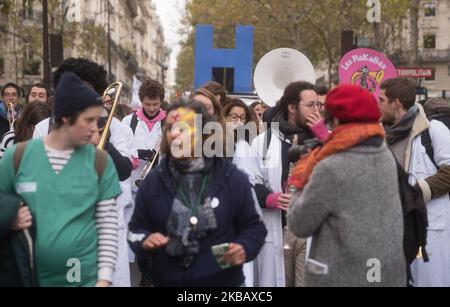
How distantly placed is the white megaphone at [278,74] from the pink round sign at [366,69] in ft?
1.95

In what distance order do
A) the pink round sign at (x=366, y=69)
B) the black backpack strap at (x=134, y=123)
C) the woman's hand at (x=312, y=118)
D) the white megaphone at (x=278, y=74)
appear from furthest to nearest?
the black backpack strap at (x=134, y=123), the pink round sign at (x=366, y=69), the white megaphone at (x=278, y=74), the woman's hand at (x=312, y=118)

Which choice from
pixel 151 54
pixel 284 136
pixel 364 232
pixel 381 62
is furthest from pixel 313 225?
pixel 151 54

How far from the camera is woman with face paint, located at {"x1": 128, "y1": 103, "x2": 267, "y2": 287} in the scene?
13.8ft

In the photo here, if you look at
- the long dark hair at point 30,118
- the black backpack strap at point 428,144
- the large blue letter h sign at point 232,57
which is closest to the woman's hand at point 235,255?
the black backpack strap at point 428,144

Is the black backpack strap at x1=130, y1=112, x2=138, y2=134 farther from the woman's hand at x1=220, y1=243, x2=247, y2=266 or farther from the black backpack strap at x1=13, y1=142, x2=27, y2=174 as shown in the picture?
the woman's hand at x1=220, y1=243, x2=247, y2=266

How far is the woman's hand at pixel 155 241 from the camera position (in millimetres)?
4160

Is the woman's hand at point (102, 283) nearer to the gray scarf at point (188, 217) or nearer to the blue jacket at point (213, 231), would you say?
the blue jacket at point (213, 231)

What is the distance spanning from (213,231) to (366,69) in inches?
186

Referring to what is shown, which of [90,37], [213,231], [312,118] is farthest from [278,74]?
[90,37]

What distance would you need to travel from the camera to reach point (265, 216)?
Answer: 622 cm

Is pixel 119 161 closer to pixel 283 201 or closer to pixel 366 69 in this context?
pixel 283 201

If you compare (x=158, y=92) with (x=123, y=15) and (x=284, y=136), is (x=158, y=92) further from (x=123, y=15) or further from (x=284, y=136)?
(x=123, y=15)

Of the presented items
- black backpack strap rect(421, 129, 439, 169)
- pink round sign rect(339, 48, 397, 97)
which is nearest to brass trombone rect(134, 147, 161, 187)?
pink round sign rect(339, 48, 397, 97)

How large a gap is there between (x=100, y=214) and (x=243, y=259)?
2.54 ft
